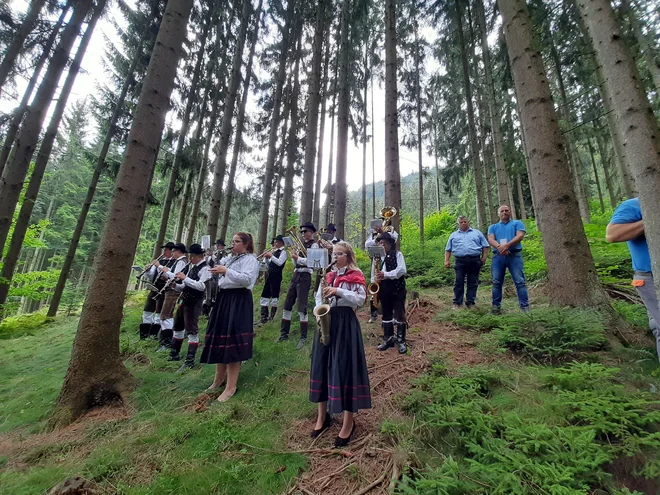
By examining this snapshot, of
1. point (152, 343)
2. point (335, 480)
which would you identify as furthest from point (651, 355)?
point (152, 343)

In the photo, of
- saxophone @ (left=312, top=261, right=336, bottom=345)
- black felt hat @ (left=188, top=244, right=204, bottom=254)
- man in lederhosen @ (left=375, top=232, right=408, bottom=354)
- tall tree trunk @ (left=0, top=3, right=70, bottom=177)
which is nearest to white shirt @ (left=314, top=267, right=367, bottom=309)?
saxophone @ (left=312, top=261, right=336, bottom=345)

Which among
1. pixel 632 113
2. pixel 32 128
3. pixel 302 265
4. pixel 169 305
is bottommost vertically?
pixel 169 305

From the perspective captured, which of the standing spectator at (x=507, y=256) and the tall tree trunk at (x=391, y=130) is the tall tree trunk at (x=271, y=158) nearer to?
the tall tree trunk at (x=391, y=130)

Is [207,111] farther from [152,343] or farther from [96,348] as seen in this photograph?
[96,348]

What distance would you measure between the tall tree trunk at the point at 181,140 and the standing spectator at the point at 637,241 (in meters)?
13.2

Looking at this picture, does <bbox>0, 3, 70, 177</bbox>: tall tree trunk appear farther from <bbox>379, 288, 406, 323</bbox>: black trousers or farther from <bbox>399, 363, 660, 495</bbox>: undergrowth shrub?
<bbox>399, 363, 660, 495</bbox>: undergrowth shrub

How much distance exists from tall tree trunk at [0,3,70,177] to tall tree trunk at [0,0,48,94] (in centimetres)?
55

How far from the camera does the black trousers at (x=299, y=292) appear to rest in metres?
6.20

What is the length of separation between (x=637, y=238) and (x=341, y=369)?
9.43ft

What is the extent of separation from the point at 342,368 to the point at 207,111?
564 inches

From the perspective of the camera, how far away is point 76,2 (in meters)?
9.41

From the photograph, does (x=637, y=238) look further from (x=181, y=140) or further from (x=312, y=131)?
(x=181, y=140)

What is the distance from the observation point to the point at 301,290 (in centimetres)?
633

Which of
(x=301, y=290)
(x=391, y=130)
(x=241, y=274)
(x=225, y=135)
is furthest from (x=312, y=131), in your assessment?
(x=241, y=274)
